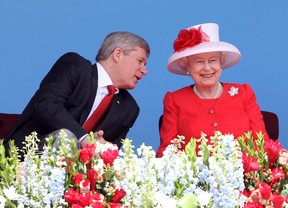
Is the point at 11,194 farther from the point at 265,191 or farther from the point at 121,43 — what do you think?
the point at 121,43

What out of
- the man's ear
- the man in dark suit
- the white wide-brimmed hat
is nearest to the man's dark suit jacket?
the man in dark suit

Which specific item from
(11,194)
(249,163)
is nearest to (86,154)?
(11,194)

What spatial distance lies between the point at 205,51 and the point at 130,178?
185 cm

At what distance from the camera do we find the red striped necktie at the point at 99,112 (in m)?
3.91

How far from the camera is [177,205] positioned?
2.10 metres

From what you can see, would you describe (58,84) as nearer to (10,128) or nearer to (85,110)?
(85,110)

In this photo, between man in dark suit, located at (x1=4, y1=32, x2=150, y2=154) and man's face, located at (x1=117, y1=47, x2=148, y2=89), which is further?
man's face, located at (x1=117, y1=47, x2=148, y2=89)

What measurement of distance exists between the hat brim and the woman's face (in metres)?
0.04

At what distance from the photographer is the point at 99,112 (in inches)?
155

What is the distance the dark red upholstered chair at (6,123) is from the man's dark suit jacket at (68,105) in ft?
0.77

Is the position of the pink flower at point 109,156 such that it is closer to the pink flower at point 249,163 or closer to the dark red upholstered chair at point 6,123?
the pink flower at point 249,163

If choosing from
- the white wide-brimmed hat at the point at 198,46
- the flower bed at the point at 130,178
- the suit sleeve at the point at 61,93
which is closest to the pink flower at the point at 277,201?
the flower bed at the point at 130,178

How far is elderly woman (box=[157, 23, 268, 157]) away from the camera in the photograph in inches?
157

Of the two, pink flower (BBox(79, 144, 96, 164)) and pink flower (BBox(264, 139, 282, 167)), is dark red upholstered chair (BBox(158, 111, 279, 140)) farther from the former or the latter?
pink flower (BBox(79, 144, 96, 164))
